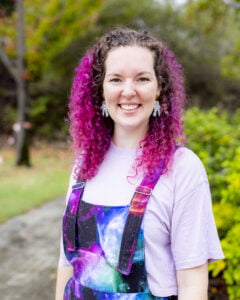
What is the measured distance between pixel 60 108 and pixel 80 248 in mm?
13805

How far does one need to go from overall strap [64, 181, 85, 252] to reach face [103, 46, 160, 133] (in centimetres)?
34

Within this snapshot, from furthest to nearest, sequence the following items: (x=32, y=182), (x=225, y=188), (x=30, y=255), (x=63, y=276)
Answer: (x=32, y=182), (x=30, y=255), (x=225, y=188), (x=63, y=276)

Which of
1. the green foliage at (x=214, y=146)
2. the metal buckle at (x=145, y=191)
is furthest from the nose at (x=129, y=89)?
the green foliage at (x=214, y=146)

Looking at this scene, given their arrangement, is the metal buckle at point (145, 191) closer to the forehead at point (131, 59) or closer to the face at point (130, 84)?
the face at point (130, 84)

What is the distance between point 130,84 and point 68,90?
3.13 m

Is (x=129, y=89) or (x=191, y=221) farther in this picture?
(x=129, y=89)

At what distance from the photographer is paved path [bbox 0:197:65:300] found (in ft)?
11.0

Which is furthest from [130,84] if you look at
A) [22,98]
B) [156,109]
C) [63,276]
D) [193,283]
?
[22,98]

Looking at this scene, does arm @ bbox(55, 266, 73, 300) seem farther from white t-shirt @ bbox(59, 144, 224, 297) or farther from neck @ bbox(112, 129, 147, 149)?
neck @ bbox(112, 129, 147, 149)

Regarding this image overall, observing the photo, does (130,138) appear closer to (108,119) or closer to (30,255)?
(108,119)

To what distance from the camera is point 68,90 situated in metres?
4.45

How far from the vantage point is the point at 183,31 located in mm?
15438

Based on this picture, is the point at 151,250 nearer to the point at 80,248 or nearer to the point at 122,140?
the point at 80,248

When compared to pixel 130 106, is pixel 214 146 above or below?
below
